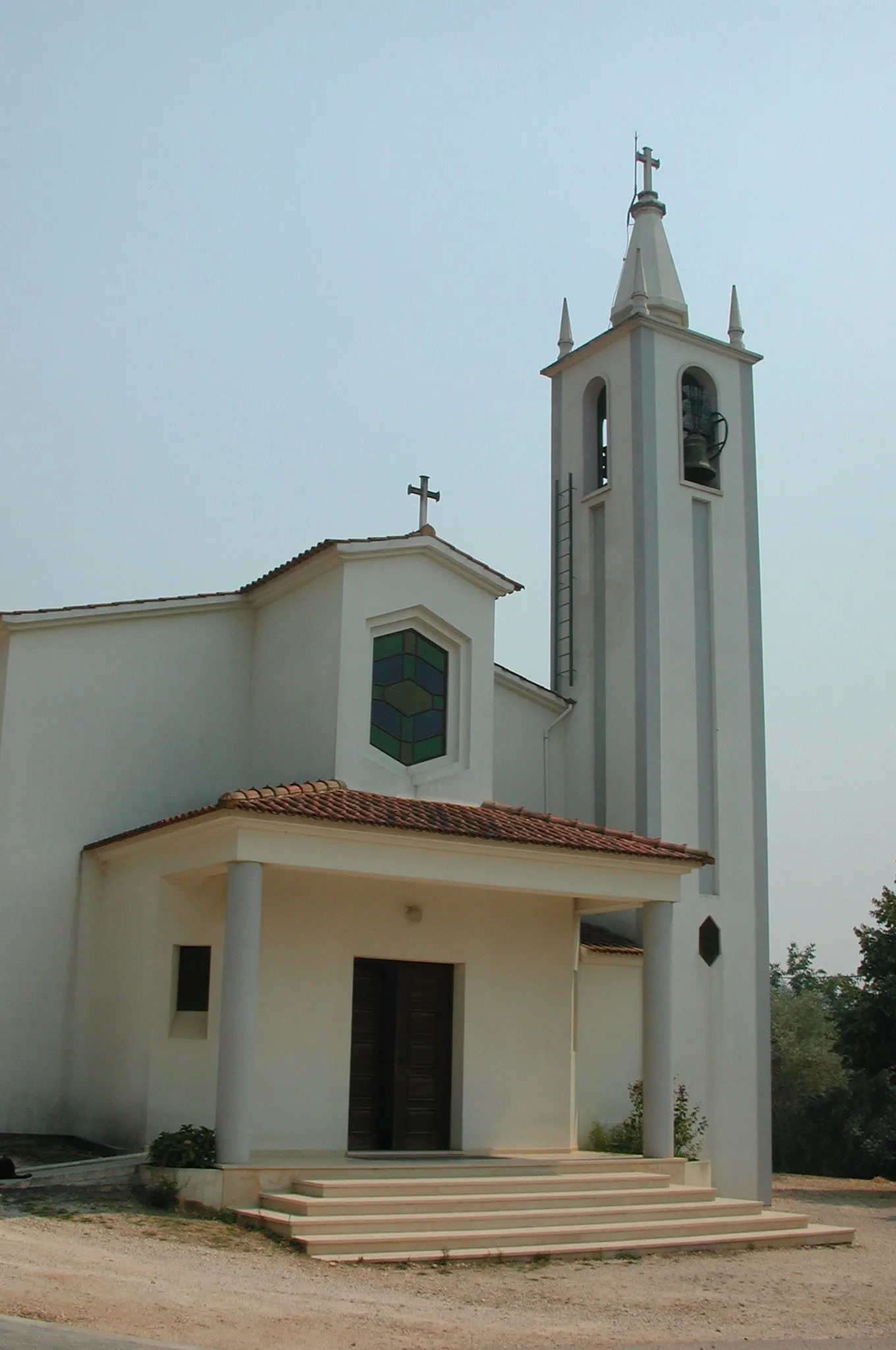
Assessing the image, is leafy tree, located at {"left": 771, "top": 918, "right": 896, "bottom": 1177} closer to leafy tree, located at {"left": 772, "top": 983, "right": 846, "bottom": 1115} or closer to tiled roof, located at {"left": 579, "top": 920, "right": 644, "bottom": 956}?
leafy tree, located at {"left": 772, "top": 983, "right": 846, "bottom": 1115}

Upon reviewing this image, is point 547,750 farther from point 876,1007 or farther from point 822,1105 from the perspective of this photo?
point 822,1105

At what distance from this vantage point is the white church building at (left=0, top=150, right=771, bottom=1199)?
16.1 m

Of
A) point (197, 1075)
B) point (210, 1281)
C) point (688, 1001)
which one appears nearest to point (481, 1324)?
point (210, 1281)

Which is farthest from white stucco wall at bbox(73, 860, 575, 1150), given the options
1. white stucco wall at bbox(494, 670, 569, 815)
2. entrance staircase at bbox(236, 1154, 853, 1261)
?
white stucco wall at bbox(494, 670, 569, 815)

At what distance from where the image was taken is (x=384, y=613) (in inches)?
732

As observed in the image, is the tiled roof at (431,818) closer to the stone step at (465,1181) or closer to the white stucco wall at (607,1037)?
the white stucco wall at (607,1037)

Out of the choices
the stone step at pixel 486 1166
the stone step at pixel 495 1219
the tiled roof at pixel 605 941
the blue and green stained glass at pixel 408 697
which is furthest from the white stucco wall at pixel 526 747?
the stone step at pixel 495 1219

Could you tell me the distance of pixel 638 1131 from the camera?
18.9 meters

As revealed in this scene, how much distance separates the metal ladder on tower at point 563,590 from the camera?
2353cm

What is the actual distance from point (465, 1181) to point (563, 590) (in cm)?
1163

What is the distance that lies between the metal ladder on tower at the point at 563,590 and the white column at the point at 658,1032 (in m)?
6.60

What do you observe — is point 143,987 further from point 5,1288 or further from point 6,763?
point 5,1288

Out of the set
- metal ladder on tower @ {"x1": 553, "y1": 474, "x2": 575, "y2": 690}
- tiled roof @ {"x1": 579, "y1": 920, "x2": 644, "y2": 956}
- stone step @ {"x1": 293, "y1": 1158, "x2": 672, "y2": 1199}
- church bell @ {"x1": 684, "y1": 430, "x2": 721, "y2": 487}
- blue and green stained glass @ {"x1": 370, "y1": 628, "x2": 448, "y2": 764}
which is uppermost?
church bell @ {"x1": 684, "y1": 430, "x2": 721, "y2": 487}

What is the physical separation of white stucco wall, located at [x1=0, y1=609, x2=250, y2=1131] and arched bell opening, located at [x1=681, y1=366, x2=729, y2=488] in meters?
8.04
